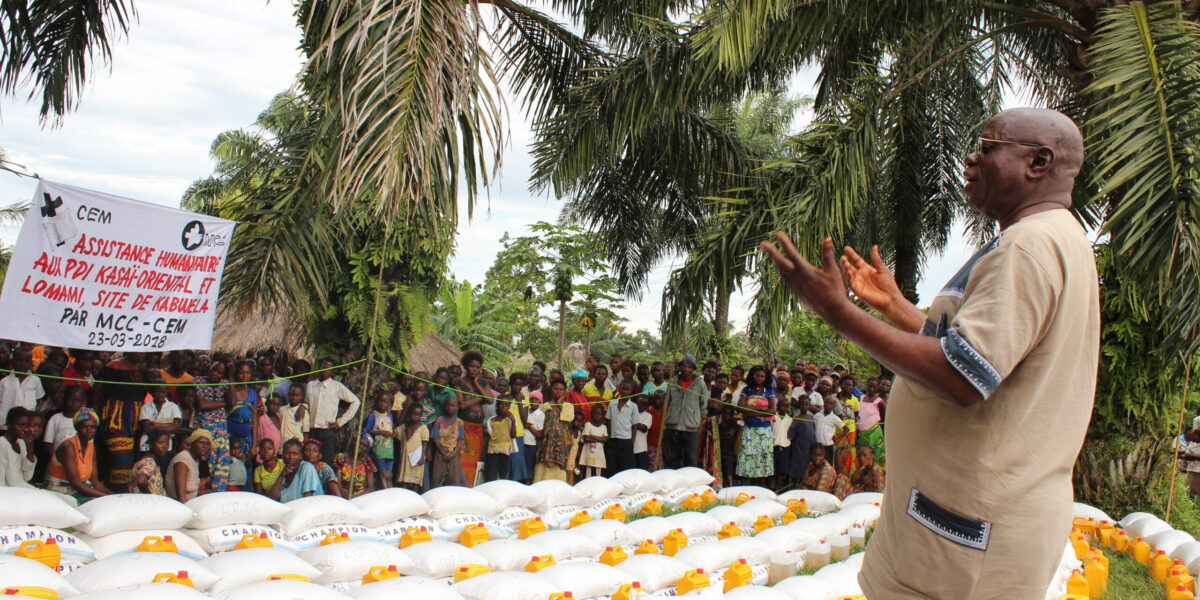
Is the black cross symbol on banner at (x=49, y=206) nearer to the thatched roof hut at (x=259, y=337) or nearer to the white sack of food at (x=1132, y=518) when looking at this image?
the thatched roof hut at (x=259, y=337)

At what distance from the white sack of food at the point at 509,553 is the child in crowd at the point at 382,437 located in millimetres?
2306

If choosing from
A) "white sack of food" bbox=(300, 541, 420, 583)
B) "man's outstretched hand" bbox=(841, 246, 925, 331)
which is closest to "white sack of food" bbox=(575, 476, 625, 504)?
"white sack of food" bbox=(300, 541, 420, 583)

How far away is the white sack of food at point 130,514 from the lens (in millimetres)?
4676

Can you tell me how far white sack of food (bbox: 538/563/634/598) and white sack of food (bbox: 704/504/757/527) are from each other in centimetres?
191

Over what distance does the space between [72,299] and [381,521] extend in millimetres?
2245

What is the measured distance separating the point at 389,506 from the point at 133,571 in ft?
6.10

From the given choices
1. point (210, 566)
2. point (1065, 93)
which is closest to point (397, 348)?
point (210, 566)

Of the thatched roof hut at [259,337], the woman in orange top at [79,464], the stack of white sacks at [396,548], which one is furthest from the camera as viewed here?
the thatched roof hut at [259,337]

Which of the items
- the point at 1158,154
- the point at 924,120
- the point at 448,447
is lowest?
the point at 448,447

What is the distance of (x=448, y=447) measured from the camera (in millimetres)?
7453

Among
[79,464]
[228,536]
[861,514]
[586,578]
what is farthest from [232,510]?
[861,514]

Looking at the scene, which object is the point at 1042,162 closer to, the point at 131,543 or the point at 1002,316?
the point at 1002,316

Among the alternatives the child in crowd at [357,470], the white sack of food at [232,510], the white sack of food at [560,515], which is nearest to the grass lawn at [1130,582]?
the white sack of food at [560,515]

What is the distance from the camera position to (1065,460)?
5.25 ft
